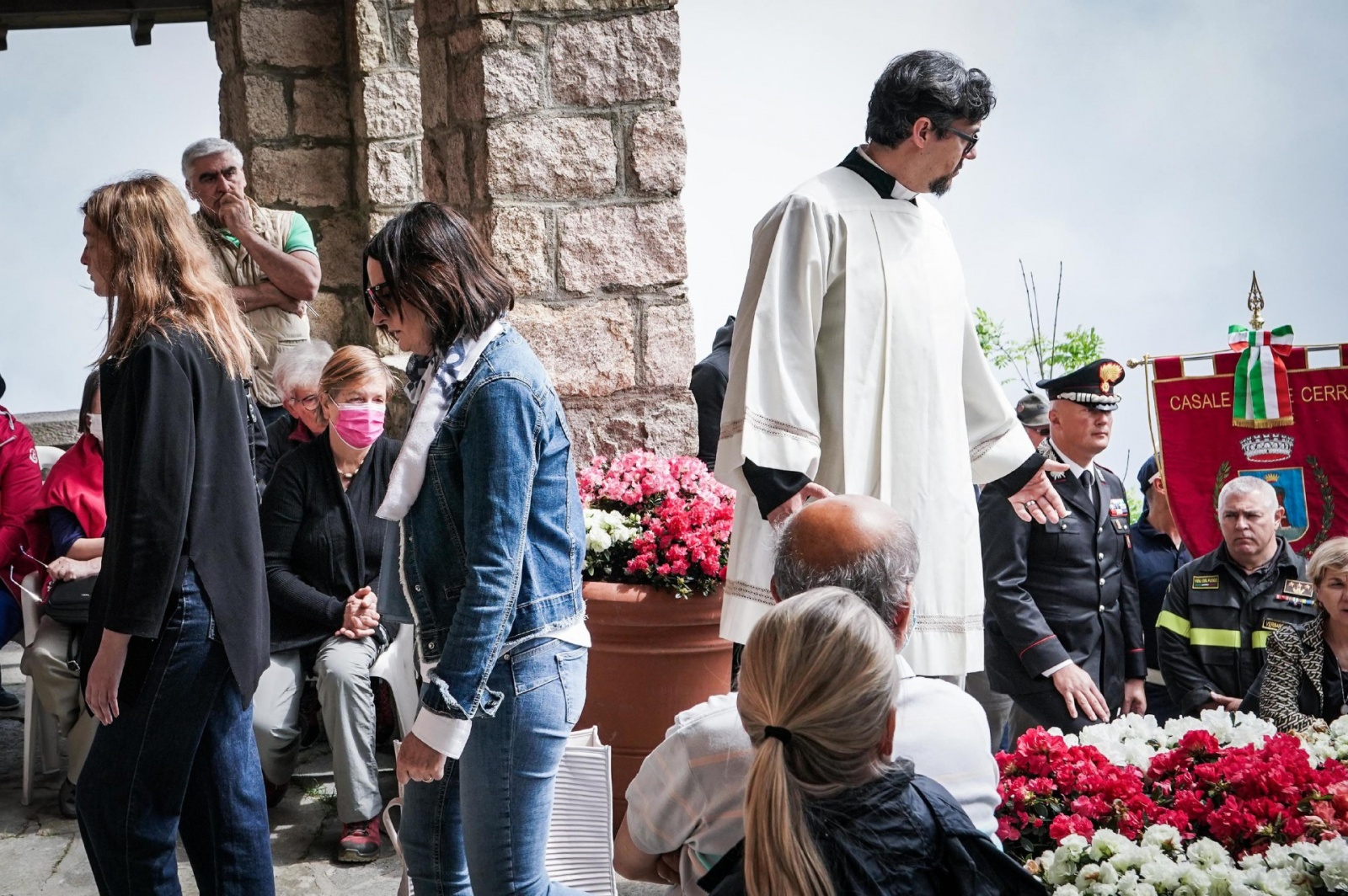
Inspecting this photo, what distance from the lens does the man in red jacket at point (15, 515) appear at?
4.27 m

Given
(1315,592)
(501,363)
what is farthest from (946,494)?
(1315,592)

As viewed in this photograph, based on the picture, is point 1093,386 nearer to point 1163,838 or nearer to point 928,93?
point 928,93

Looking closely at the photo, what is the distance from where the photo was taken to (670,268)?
14.2 ft

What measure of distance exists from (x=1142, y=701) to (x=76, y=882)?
3407 mm

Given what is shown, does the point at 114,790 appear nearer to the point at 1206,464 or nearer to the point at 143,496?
the point at 143,496

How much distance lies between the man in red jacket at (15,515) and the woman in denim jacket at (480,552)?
8.61ft

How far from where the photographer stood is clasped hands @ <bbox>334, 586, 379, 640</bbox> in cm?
393

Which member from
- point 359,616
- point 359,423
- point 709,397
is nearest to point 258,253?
point 359,423

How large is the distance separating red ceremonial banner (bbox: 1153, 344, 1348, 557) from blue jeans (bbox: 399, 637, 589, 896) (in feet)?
13.0

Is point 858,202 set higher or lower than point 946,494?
higher

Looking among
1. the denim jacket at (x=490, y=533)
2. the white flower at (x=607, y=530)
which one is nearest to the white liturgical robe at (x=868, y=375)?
the denim jacket at (x=490, y=533)

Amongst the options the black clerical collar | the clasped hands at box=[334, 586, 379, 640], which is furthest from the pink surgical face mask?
the black clerical collar

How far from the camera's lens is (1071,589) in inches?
167

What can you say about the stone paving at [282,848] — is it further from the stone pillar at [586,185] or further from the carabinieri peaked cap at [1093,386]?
the carabinieri peaked cap at [1093,386]
